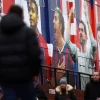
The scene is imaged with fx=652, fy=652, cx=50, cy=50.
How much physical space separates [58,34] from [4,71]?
23.0m

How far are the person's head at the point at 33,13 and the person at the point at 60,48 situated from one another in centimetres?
221

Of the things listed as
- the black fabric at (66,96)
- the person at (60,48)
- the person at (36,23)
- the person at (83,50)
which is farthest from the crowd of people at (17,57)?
the person at (83,50)

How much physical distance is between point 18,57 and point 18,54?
52 mm

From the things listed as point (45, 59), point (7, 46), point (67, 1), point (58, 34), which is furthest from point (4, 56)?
point (67, 1)

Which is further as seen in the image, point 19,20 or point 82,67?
point 82,67

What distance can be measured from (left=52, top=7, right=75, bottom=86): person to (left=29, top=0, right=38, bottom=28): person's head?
2211 millimetres

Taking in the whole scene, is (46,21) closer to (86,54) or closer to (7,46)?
(86,54)

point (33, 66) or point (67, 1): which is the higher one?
point (67, 1)

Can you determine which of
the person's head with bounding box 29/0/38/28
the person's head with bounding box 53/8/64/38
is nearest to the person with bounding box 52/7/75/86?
the person's head with bounding box 53/8/64/38

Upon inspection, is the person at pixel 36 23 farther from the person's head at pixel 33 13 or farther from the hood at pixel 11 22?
the hood at pixel 11 22

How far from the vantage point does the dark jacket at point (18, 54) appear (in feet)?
29.2

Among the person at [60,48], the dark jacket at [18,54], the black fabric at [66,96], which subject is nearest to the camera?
the dark jacket at [18,54]

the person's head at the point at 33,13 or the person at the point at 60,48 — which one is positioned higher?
the person's head at the point at 33,13

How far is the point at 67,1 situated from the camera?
3453 centimetres
